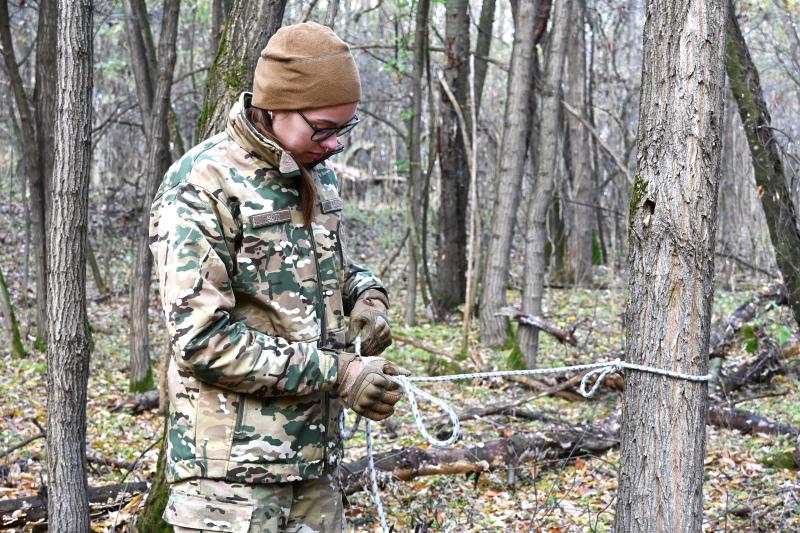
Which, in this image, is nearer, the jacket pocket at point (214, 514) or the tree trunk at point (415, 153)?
the jacket pocket at point (214, 514)

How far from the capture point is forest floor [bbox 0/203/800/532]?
475cm

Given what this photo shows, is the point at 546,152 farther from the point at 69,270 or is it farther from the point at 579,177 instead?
the point at 579,177

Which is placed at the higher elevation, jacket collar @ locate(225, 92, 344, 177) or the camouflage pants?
jacket collar @ locate(225, 92, 344, 177)

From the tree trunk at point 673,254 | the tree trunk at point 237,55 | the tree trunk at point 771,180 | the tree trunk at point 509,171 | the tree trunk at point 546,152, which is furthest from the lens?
the tree trunk at point 509,171

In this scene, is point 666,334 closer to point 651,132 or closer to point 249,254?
point 651,132

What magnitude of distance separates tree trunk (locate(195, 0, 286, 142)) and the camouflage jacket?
5.86 feet

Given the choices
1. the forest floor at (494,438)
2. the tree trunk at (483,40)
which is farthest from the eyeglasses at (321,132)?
the tree trunk at (483,40)

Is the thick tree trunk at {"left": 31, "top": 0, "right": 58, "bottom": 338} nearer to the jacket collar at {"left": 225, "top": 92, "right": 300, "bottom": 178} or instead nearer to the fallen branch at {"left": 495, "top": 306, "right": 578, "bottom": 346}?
the fallen branch at {"left": 495, "top": 306, "right": 578, "bottom": 346}

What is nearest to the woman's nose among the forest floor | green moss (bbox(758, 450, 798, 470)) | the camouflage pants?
the camouflage pants

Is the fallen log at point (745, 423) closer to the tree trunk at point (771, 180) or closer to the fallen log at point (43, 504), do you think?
the tree trunk at point (771, 180)

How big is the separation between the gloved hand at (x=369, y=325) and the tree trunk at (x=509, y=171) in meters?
6.68

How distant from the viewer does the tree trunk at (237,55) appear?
4.32 meters

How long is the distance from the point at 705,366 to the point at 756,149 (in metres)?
4.96

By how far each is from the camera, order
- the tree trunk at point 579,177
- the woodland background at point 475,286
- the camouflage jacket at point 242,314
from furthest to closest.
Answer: the tree trunk at point 579,177, the woodland background at point 475,286, the camouflage jacket at point 242,314
